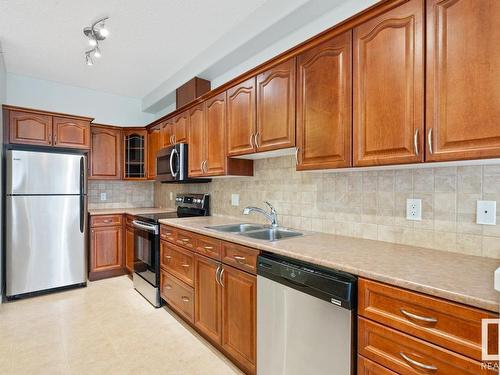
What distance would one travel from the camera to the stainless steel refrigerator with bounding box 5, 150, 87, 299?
2.99m

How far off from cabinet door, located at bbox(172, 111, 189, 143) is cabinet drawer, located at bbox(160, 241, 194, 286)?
1259 millimetres

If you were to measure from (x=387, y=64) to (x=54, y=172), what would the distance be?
3489 mm

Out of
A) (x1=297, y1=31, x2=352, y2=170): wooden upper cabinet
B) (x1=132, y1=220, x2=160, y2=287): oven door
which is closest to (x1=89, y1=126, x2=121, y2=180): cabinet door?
(x1=132, y1=220, x2=160, y2=287): oven door

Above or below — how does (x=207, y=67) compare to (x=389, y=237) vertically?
above

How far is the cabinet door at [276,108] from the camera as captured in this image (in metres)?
1.94

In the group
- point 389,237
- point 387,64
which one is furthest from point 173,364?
point 387,64

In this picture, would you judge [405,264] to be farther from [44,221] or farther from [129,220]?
[44,221]

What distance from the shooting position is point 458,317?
0.90 metres

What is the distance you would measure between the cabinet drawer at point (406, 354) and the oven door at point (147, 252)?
2.24 meters

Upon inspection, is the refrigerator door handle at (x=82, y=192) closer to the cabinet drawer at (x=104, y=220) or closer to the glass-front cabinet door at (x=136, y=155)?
the cabinet drawer at (x=104, y=220)

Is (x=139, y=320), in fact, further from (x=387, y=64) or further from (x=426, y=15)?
(x=426, y=15)

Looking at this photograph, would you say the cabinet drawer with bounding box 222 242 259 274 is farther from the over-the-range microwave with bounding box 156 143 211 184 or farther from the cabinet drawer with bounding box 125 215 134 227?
the cabinet drawer with bounding box 125 215 134 227

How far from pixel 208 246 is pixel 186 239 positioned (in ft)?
1.19

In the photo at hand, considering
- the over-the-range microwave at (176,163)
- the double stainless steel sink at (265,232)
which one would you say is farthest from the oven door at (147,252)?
the double stainless steel sink at (265,232)
